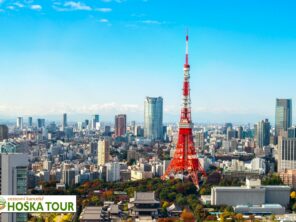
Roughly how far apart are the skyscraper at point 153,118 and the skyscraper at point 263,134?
780 cm

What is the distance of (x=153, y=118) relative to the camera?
33.0 metres

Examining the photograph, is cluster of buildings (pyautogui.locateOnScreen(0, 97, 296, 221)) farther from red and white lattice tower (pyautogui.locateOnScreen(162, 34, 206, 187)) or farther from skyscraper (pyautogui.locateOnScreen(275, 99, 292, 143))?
red and white lattice tower (pyautogui.locateOnScreen(162, 34, 206, 187))

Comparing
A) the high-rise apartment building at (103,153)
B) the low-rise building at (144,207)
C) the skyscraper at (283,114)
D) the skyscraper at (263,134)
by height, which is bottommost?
the low-rise building at (144,207)

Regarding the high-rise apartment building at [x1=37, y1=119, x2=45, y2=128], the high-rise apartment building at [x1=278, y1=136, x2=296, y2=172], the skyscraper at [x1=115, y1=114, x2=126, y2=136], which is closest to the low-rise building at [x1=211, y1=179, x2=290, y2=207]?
the high-rise apartment building at [x1=278, y1=136, x2=296, y2=172]

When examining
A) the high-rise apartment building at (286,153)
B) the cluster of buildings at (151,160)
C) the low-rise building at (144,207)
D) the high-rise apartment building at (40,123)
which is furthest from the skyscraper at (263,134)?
the high-rise apartment building at (40,123)

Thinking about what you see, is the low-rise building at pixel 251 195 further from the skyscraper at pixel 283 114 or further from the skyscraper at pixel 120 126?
the skyscraper at pixel 120 126

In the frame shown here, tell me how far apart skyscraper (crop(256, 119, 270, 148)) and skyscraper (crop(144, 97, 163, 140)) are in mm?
7801

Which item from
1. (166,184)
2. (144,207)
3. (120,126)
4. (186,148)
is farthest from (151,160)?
(120,126)

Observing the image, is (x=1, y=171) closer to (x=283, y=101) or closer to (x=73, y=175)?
(x=73, y=175)

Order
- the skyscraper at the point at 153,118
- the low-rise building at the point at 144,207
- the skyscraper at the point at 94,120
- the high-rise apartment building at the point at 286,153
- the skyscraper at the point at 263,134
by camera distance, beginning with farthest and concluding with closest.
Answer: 1. the skyscraper at the point at 94,120
2. the skyscraper at the point at 153,118
3. the skyscraper at the point at 263,134
4. the high-rise apartment building at the point at 286,153
5. the low-rise building at the point at 144,207

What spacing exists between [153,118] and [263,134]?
867cm

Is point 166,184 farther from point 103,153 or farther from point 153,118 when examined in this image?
point 153,118

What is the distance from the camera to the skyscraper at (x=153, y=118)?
108 ft

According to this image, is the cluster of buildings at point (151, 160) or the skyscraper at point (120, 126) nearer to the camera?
the cluster of buildings at point (151, 160)
